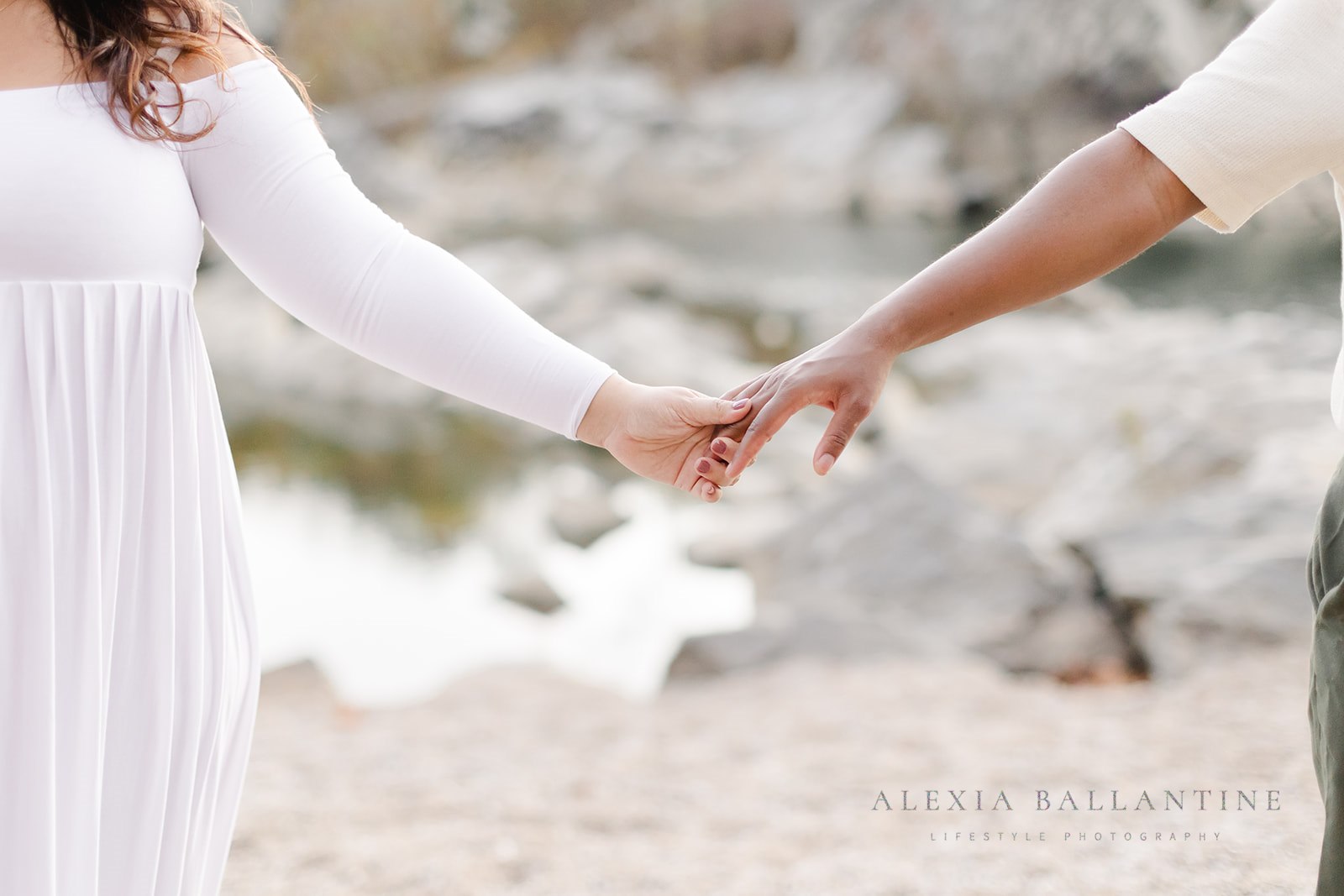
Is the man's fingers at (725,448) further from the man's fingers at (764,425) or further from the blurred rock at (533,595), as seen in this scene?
the blurred rock at (533,595)

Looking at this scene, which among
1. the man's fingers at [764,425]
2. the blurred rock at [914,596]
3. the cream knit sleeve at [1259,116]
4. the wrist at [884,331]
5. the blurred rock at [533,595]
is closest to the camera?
the cream knit sleeve at [1259,116]

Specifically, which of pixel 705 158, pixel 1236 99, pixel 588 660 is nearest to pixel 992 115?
pixel 705 158

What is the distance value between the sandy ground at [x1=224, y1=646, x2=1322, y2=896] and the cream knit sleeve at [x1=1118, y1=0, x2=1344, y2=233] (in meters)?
0.81

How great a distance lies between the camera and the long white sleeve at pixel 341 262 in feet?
2.31

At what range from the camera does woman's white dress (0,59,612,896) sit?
2.08 feet

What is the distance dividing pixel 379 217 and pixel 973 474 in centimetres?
358

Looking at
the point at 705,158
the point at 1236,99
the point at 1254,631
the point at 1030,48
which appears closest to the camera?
the point at 1236,99

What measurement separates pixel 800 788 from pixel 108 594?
128 centimetres

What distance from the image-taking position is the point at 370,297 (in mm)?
757

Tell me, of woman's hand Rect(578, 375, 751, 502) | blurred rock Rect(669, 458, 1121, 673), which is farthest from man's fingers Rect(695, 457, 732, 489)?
blurred rock Rect(669, 458, 1121, 673)

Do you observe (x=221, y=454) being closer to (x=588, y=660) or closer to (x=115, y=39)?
(x=115, y=39)

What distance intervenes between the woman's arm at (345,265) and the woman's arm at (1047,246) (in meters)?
0.23

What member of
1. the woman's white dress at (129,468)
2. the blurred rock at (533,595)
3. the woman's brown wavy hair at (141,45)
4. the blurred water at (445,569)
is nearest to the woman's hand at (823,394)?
the woman's white dress at (129,468)

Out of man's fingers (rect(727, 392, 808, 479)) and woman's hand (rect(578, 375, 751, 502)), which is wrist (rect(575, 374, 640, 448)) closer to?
woman's hand (rect(578, 375, 751, 502))
